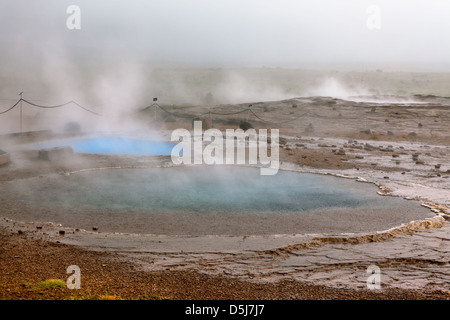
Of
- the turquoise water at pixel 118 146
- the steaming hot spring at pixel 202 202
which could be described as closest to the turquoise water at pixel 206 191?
the steaming hot spring at pixel 202 202

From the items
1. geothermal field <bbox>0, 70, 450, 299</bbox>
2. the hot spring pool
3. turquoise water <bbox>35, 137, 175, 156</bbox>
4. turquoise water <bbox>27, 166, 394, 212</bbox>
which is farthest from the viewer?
turquoise water <bbox>35, 137, 175, 156</bbox>

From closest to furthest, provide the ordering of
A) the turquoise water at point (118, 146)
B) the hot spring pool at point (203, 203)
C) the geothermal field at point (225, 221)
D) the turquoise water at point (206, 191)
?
the geothermal field at point (225, 221) < the hot spring pool at point (203, 203) < the turquoise water at point (206, 191) < the turquoise water at point (118, 146)

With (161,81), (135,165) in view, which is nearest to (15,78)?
(161,81)

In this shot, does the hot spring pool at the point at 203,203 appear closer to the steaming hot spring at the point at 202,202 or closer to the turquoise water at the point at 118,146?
the steaming hot spring at the point at 202,202

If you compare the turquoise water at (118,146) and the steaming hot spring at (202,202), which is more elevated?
the turquoise water at (118,146)

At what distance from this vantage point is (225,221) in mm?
7406

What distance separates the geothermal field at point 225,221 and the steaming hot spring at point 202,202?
0.11 ft

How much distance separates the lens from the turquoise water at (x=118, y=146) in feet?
46.5

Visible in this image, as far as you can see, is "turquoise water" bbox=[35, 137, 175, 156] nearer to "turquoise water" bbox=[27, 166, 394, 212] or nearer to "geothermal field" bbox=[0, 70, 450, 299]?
"geothermal field" bbox=[0, 70, 450, 299]

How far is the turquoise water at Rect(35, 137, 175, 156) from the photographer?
1418 centimetres

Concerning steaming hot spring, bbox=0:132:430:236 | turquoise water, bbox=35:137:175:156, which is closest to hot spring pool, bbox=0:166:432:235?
steaming hot spring, bbox=0:132:430:236

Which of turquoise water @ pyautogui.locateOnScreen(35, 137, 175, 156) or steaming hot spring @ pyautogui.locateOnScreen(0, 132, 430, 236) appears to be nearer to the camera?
steaming hot spring @ pyautogui.locateOnScreen(0, 132, 430, 236)

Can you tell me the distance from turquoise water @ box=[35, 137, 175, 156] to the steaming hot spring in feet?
9.35

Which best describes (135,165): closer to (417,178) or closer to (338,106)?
(417,178)
